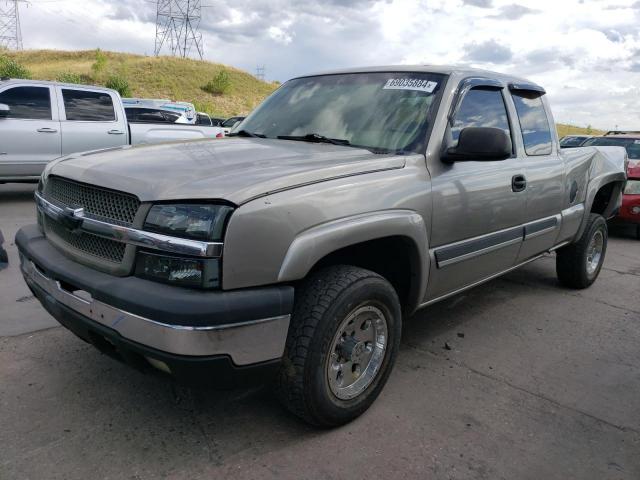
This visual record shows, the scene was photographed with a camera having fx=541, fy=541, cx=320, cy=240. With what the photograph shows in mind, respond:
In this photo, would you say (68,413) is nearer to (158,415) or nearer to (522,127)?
(158,415)

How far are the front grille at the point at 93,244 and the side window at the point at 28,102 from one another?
673cm

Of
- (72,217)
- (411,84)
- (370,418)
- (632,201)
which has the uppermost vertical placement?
(411,84)

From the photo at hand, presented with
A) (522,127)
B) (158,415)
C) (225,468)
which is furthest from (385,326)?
(522,127)

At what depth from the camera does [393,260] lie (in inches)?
121

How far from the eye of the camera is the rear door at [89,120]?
8781 mm

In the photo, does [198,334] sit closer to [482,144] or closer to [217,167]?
[217,167]

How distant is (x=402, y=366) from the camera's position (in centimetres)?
346

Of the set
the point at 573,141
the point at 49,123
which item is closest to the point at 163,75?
the point at 573,141

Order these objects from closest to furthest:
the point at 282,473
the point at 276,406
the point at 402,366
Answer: the point at 282,473
the point at 276,406
the point at 402,366

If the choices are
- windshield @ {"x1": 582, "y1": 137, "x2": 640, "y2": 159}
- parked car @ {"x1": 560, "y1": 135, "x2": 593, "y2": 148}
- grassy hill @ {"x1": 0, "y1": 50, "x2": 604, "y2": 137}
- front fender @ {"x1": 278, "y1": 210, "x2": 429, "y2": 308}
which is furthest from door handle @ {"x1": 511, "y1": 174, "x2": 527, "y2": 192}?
grassy hill @ {"x1": 0, "y1": 50, "x2": 604, "y2": 137}

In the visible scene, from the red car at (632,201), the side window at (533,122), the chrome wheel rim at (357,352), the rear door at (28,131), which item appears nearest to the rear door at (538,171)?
the side window at (533,122)

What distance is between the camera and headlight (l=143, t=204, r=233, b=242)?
6.93 ft

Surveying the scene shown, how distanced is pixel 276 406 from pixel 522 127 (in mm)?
2725

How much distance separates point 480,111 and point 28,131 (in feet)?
24.3
